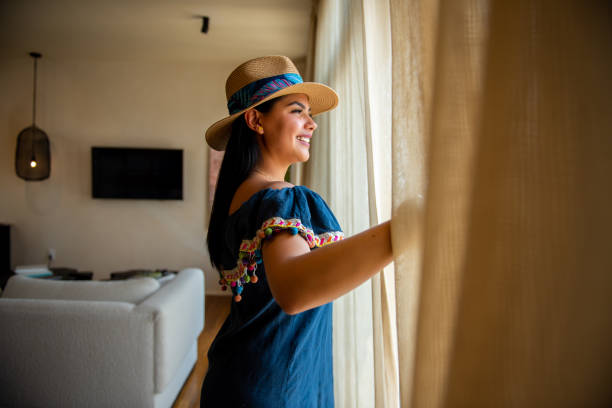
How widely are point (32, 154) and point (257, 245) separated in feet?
18.7

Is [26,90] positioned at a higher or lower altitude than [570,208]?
higher

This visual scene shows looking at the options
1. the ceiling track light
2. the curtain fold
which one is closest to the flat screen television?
the ceiling track light

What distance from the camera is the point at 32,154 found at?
5.03 metres

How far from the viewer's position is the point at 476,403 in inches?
12.2

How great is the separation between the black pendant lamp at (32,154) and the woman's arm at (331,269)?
5.77 m

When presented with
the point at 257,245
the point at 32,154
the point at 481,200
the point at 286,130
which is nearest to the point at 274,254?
the point at 257,245

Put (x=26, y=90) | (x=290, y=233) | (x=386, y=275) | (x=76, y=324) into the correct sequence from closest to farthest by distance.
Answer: (x=290, y=233) → (x=386, y=275) → (x=76, y=324) → (x=26, y=90)

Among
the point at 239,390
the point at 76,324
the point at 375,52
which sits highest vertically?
the point at 375,52

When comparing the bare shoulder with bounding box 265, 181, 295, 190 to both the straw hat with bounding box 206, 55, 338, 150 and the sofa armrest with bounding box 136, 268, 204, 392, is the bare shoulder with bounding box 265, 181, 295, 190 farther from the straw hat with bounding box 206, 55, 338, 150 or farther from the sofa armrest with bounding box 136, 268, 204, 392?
the sofa armrest with bounding box 136, 268, 204, 392

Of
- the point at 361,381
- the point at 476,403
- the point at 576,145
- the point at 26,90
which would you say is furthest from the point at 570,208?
the point at 26,90

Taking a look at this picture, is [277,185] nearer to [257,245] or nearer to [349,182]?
[257,245]

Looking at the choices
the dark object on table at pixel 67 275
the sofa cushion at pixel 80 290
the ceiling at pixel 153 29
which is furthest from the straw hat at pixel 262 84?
the dark object on table at pixel 67 275

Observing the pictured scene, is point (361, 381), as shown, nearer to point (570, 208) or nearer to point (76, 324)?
point (570, 208)

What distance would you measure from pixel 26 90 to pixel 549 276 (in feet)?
21.7
